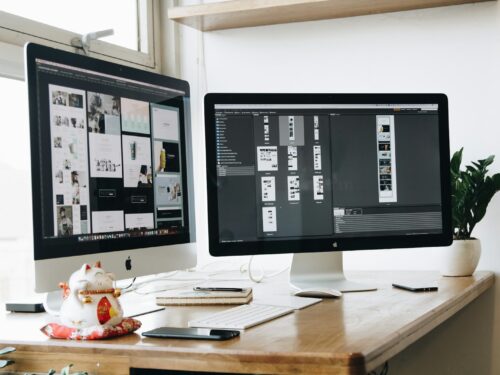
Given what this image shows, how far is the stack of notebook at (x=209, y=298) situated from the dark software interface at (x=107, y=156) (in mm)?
160

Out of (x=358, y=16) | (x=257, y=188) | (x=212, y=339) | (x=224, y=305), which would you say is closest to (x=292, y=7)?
(x=358, y=16)

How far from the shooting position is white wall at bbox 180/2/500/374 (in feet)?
7.13

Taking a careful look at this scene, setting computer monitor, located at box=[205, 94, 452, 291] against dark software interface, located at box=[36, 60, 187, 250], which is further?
computer monitor, located at box=[205, 94, 452, 291]

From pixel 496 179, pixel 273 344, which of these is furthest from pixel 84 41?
pixel 273 344

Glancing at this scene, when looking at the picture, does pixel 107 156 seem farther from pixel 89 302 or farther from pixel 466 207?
pixel 466 207

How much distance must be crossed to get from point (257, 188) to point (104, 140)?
38cm

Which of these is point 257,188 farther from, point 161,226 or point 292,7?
point 292,7

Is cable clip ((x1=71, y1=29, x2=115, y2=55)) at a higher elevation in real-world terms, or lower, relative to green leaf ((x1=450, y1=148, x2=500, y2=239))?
higher

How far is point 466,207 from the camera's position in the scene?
2.02m

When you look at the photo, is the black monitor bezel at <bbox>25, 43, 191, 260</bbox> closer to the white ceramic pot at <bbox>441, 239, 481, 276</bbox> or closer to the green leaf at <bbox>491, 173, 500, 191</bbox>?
the white ceramic pot at <bbox>441, 239, 481, 276</bbox>

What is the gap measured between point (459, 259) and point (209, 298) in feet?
2.40

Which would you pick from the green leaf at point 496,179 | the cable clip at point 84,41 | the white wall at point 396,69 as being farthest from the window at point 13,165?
the green leaf at point 496,179

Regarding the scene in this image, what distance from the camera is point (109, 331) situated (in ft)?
4.09

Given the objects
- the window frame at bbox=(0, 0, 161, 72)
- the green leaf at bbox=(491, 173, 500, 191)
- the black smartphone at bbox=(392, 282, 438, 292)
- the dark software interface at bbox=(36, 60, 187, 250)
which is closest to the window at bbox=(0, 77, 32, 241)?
the window frame at bbox=(0, 0, 161, 72)
